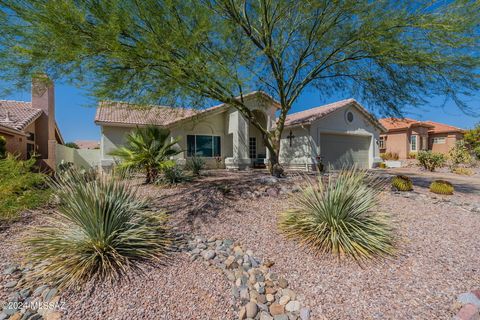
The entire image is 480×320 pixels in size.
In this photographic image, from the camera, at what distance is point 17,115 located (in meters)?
15.4

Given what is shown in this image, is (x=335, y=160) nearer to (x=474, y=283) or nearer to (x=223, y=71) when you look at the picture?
(x=223, y=71)

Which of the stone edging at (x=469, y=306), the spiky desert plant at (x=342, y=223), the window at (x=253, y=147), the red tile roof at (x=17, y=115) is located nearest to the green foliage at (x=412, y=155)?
the window at (x=253, y=147)

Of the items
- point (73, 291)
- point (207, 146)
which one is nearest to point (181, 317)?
point (73, 291)

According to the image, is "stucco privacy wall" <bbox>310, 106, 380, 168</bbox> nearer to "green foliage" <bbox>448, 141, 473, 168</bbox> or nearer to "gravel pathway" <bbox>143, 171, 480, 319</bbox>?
"green foliage" <bbox>448, 141, 473, 168</bbox>

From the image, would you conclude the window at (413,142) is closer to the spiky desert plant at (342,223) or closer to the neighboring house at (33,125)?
the spiky desert plant at (342,223)

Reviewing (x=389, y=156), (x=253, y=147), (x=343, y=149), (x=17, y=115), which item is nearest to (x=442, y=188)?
(x=343, y=149)

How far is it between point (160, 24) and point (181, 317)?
691 centimetres

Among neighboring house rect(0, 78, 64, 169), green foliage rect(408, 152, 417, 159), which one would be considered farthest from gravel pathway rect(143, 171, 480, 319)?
green foliage rect(408, 152, 417, 159)

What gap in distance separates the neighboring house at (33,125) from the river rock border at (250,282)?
45.3 feet

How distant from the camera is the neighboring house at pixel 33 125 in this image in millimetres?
13453

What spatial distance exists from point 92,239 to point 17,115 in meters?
16.8

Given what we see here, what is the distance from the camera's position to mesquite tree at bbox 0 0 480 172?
605 cm

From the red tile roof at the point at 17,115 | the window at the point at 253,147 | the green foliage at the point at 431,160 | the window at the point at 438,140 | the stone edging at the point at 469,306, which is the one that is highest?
the red tile roof at the point at 17,115

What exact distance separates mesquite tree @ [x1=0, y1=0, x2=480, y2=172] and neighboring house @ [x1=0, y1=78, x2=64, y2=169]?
29.0 feet
